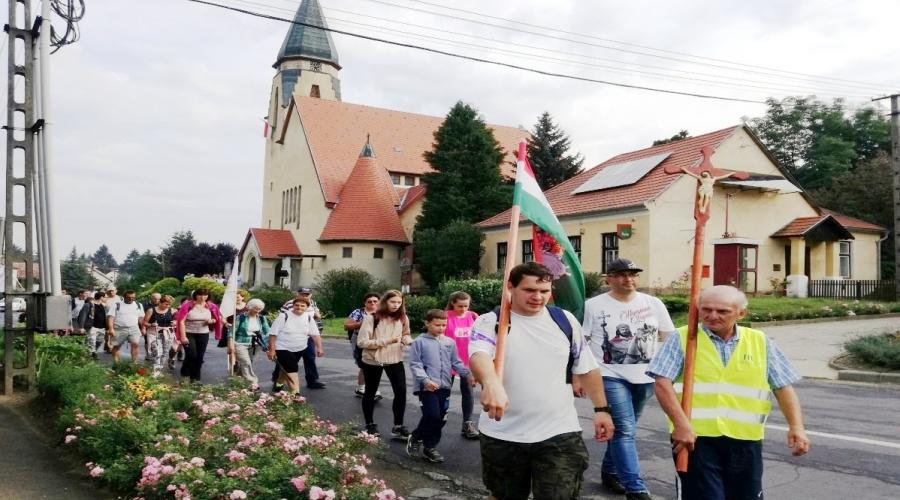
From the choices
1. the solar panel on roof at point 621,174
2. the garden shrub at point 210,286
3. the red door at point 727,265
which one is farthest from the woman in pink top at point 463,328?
the garden shrub at point 210,286

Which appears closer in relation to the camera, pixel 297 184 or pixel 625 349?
pixel 625 349

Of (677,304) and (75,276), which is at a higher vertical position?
(677,304)

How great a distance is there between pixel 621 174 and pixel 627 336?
1079 inches

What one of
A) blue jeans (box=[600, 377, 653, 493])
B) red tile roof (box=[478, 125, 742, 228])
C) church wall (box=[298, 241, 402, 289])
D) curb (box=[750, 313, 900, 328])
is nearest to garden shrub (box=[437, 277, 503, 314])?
red tile roof (box=[478, 125, 742, 228])

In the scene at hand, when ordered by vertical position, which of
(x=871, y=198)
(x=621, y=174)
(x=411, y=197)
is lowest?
(x=871, y=198)

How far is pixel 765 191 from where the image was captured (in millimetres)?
30156

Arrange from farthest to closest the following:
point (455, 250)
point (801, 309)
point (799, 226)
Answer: point (455, 250)
point (799, 226)
point (801, 309)

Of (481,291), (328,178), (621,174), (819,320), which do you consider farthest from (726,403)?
(328,178)

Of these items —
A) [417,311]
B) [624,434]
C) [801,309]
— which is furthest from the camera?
[417,311]

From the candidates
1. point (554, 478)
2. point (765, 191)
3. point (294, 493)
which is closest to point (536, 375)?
point (554, 478)

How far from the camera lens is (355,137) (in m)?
55.0

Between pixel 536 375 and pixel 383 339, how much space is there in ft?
14.1

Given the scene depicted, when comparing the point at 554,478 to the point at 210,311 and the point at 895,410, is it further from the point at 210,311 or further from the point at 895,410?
the point at 210,311

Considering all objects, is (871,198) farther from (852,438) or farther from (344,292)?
(852,438)
